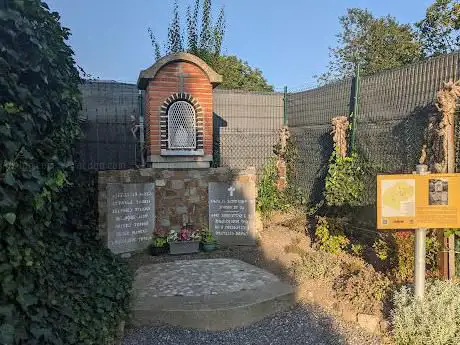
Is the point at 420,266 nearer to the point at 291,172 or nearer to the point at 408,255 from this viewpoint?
the point at 408,255

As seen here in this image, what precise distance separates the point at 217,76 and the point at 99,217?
10.2 feet

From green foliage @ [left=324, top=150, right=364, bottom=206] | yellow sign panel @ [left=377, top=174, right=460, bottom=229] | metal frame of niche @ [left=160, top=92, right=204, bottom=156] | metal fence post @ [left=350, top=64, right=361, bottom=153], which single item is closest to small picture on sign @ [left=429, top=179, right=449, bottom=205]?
yellow sign panel @ [left=377, top=174, right=460, bottom=229]

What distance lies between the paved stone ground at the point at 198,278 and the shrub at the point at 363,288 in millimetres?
830

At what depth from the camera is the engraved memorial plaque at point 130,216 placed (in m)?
6.44

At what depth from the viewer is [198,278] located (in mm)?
5234

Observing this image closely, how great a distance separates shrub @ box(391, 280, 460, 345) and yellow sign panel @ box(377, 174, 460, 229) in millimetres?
624

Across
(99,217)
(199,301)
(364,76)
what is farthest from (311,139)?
(199,301)

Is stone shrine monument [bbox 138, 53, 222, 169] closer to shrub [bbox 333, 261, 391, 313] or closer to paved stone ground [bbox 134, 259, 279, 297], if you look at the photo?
paved stone ground [bbox 134, 259, 279, 297]

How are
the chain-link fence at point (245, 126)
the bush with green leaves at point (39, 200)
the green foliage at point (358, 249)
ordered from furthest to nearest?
the chain-link fence at point (245, 126) → the green foliage at point (358, 249) → the bush with green leaves at point (39, 200)

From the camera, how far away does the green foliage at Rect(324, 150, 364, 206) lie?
22.9ft

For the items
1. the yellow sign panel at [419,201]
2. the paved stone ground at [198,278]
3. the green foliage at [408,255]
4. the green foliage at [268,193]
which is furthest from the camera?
the green foliage at [268,193]

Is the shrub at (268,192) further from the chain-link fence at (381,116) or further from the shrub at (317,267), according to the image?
the shrub at (317,267)

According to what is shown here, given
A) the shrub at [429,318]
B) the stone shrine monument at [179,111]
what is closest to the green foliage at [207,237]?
the stone shrine monument at [179,111]

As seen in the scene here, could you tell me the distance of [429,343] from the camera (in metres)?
3.30
